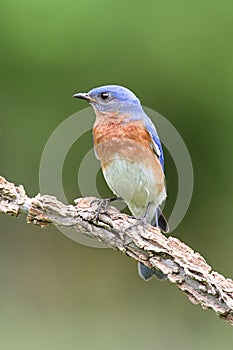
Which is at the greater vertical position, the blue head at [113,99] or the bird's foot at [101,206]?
the blue head at [113,99]

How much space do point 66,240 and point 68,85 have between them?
1566 mm

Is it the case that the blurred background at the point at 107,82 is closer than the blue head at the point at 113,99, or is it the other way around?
the blue head at the point at 113,99

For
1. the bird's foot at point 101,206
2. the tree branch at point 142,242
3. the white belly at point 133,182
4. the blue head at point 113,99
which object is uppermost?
the blue head at point 113,99

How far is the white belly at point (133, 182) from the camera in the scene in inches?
150

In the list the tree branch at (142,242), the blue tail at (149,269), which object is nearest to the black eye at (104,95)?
the blue tail at (149,269)

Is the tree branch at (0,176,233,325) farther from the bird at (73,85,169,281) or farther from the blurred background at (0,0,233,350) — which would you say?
the blurred background at (0,0,233,350)

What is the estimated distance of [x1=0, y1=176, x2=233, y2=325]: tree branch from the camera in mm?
2951

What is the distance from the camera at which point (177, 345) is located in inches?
241

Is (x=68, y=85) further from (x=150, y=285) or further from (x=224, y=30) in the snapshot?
(x=150, y=285)

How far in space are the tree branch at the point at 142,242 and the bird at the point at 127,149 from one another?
1.99ft

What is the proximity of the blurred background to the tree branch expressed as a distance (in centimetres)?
377

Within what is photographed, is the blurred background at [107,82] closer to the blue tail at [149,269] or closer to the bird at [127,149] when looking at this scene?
the blue tail at [149,269]

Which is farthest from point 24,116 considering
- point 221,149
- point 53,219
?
point 53,219

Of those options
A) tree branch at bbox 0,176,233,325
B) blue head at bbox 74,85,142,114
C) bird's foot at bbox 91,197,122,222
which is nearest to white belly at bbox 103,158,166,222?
blue head at bbox 74,85,142,114
